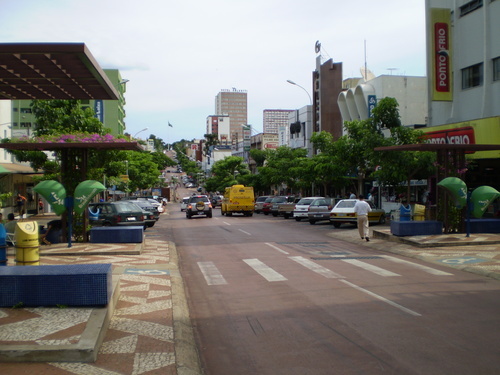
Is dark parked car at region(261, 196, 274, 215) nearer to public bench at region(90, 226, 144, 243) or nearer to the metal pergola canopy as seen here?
public bench at region(90, 226, 144, 243)

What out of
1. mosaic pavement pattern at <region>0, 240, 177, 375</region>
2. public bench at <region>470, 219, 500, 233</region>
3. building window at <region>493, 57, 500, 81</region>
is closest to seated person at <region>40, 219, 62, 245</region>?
mosaic pavement pattern at <region>0, 240, 177, 375</region>

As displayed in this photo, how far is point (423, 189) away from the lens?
3597cm

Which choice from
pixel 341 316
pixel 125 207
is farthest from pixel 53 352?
pixel 125 207

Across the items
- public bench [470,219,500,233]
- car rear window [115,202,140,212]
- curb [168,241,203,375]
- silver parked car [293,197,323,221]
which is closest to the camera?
curb [168,241,203,375]

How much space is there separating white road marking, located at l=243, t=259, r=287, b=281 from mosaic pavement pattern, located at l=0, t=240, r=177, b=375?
2855 mm

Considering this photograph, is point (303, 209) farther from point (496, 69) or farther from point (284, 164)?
point (284, 164)

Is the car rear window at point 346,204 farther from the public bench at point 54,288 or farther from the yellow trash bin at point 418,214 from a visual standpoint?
the public bench at point 54,288

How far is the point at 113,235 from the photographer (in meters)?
18.1

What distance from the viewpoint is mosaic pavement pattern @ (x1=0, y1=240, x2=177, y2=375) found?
229 inches

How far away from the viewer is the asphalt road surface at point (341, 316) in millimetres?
6289

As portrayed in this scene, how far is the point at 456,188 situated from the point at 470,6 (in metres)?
14.2

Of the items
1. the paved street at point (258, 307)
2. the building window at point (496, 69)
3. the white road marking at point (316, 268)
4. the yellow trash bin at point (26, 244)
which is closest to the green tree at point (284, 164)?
the building window at point (496, 69)

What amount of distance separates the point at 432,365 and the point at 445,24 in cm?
2610

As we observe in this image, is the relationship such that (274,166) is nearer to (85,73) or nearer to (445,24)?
(445,24)
